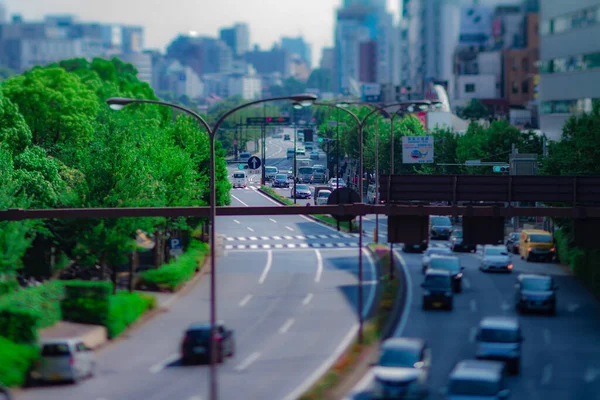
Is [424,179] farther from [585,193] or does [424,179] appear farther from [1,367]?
[1,367]

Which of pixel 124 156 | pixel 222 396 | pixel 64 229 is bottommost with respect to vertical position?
pixel 222 396

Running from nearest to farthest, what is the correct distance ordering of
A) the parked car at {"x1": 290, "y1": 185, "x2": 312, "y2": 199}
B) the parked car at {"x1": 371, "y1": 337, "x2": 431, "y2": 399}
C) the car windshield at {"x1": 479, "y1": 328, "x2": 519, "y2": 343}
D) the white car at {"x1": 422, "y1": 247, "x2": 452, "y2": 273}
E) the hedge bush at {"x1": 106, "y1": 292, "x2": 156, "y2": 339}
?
the parked car at {"x1": 371, "y1": 337, "x2": 431, "y2": 399} < the car windshield at {"x1": 479, "y1": 328, "x2": 519, "y2": 343} < the hedge bush at {"x1": 106, "y1": 292, "x2": 156, "y2": 339} < the white car at {"x1": 422, "y1": 247, "x2": 452, "y2": 273} < the parked car at {"x1": 290, "y1": 185, "x2": 312, "y2": 199}

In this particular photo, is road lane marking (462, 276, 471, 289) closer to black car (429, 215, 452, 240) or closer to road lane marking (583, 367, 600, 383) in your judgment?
black car (429, 215, 452, 240)

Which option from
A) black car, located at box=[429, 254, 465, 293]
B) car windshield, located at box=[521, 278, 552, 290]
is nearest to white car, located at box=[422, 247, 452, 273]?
black car, located at box=[429, 254, 465, 293]

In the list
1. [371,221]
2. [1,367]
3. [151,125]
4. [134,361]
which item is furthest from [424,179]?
[151,125]

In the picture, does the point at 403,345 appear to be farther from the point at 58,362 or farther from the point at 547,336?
the point at 58,362

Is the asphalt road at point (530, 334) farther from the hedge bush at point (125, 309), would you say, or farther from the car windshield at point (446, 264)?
the hedge bush at point (125, 309)

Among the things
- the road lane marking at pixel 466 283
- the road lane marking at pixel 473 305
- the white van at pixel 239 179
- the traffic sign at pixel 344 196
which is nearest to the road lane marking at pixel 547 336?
the road lane marking at pixel 473 305

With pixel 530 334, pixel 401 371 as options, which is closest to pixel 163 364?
pixel 401 371
